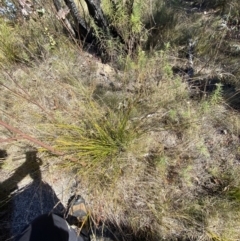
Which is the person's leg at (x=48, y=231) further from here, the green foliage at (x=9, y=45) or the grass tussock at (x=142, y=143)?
the green foliage at (x=9, y=45)

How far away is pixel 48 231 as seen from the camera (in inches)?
39.6

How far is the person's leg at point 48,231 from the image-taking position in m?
0.98

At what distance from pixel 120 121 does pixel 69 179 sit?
57 centimetres

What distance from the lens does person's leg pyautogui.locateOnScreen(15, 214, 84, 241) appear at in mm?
984

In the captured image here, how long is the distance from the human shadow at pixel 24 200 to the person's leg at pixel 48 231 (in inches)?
11.7

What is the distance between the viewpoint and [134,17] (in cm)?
157

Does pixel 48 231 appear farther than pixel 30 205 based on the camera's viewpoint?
No

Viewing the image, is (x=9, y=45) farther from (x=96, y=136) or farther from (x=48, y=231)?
(x=48, y=231)

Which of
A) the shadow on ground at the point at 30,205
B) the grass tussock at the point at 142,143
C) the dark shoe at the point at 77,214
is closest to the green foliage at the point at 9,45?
the grass tussock at the point at 142,143

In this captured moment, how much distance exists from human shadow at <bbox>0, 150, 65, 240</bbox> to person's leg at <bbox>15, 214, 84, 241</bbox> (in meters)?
0.30

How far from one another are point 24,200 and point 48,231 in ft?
1.90

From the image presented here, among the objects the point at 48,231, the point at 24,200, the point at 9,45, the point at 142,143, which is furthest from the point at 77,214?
the point at 9,45

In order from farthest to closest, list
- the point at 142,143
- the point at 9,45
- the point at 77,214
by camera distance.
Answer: the point at 9,45 < the point at 142,143 < the point at 77,214

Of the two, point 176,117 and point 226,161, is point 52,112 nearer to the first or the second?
point 176,117
